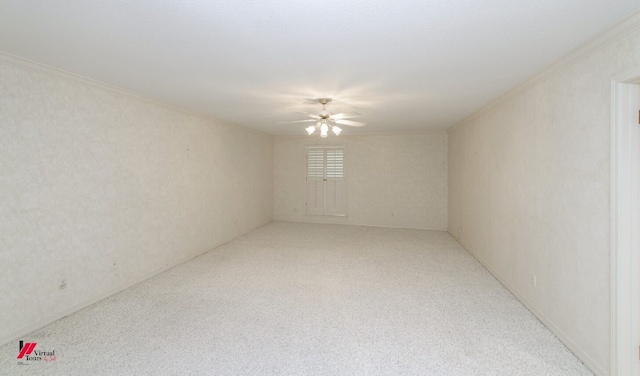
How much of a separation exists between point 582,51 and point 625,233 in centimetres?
127

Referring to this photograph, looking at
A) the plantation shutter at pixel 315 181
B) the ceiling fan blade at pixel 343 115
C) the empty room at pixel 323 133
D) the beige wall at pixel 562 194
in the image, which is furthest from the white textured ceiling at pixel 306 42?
the plantation shutter at pixel 315 181

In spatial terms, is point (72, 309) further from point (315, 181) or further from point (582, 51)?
point (315, 181)

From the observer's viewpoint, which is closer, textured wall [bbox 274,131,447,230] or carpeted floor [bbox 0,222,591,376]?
carpeted floor [bbox 0,222,591,376]

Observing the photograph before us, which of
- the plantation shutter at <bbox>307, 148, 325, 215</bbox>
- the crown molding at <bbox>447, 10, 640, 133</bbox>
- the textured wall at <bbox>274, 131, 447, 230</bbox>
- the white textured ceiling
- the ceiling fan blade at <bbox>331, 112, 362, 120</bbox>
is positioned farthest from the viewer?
the plantation shutter at <bbox>307, 148, 325, 215</bbox>

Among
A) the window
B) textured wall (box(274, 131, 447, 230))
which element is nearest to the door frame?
textured wall (box(274, 131, 447, 230))

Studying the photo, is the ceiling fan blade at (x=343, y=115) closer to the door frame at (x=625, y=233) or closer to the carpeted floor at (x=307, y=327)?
the carpeted floor at (x=307, y=327)

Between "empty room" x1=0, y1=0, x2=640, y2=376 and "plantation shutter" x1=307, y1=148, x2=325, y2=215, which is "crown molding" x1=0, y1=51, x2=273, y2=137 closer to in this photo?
"empty room" x1=0, y1=0, x2=640, y2=376

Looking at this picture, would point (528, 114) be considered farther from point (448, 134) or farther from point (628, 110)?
point (448, 134)

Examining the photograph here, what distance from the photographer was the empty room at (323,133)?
67.9 inches

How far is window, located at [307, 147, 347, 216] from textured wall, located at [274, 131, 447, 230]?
0.48 feet

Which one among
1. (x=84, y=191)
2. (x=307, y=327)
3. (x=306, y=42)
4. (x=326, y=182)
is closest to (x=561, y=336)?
(x=307, y=327)

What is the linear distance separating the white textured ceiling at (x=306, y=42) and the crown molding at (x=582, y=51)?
0.06 meters

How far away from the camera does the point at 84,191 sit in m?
2.86

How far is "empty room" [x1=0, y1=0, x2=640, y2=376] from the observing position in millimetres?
1726
